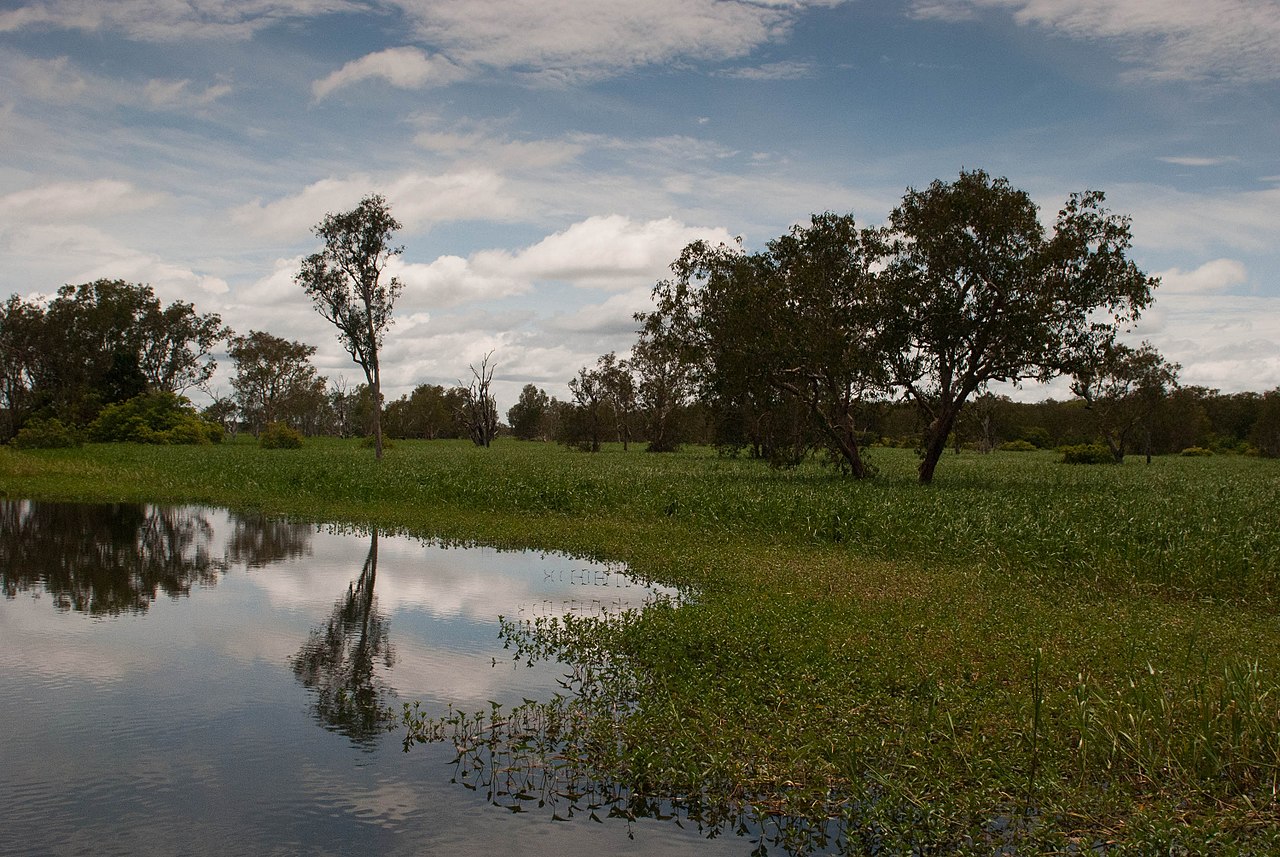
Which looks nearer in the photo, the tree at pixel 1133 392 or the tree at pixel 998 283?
the tree at pixel 998 283

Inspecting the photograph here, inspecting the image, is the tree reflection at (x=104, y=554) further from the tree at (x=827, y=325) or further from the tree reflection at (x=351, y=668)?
the tree at (x=827, y=325)

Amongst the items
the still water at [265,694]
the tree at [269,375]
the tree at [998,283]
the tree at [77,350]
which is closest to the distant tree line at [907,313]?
the tree at [998,283]

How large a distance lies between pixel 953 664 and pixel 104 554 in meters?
17.7

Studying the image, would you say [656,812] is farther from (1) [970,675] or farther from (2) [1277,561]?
(2) [1277,561]

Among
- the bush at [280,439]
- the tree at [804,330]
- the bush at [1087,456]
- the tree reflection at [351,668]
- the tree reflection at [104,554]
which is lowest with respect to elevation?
the tree reflection at [351,668]

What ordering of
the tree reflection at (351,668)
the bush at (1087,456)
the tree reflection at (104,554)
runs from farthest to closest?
1. the bush at (1087,456)
2. the tree reflection at (104,554)
3. the tree reflection at (351,668)

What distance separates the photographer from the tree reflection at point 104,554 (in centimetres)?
1495

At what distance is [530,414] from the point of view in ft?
489

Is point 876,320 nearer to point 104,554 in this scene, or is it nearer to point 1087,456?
point 104,554

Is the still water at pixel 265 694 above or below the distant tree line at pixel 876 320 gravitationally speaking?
below

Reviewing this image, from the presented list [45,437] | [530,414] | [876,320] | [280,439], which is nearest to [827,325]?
[876,320]

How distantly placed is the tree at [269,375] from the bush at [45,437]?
165 feet

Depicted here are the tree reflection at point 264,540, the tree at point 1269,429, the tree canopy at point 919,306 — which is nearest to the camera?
the tree reflection at point 264,540

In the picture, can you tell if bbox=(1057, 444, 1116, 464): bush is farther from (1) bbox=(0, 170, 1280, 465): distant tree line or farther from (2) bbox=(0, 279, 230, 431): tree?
(2) bbox=(0, 279, 230, 431): tree
